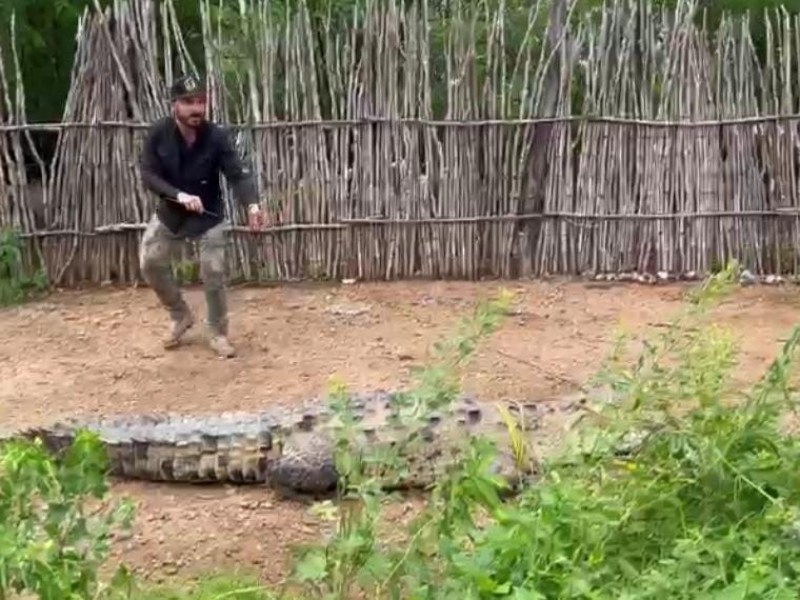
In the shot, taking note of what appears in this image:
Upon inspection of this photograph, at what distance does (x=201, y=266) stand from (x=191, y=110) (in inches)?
27.4

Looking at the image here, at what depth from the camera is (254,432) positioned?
420 centimetres

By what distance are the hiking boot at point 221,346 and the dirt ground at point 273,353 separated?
1.6 inches

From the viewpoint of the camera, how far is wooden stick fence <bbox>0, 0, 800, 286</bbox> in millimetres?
6871

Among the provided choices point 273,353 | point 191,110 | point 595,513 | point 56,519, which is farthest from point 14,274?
point 595,513

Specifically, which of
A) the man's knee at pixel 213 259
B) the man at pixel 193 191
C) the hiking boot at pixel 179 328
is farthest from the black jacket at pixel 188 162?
the hiking boot at pixel 179 328

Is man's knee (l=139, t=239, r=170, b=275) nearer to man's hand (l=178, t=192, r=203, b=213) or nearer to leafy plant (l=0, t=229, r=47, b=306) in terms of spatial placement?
man's hand (l=178, t=192, r=203, b=213)

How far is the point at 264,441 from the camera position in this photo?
4.19m

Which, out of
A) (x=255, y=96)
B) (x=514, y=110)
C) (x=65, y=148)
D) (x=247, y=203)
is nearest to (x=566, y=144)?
(x=514, y=110)

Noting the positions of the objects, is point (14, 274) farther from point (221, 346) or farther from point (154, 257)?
point (221, 346)

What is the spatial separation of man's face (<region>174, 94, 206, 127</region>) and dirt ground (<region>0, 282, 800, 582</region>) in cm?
103

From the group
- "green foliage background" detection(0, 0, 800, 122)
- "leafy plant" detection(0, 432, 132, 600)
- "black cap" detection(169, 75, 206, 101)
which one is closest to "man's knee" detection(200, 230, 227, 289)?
"black cap" detection(169, 75, 206, 101)

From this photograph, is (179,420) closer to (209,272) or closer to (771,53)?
(209,272)

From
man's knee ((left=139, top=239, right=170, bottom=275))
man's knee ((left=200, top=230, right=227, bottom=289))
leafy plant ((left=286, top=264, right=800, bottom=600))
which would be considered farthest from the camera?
man's knee ((left=139, top=239, right=170, bottom=275))

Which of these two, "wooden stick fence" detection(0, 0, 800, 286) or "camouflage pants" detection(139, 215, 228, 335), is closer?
"camouflage pants" detection(139, 215, 228, 335)
